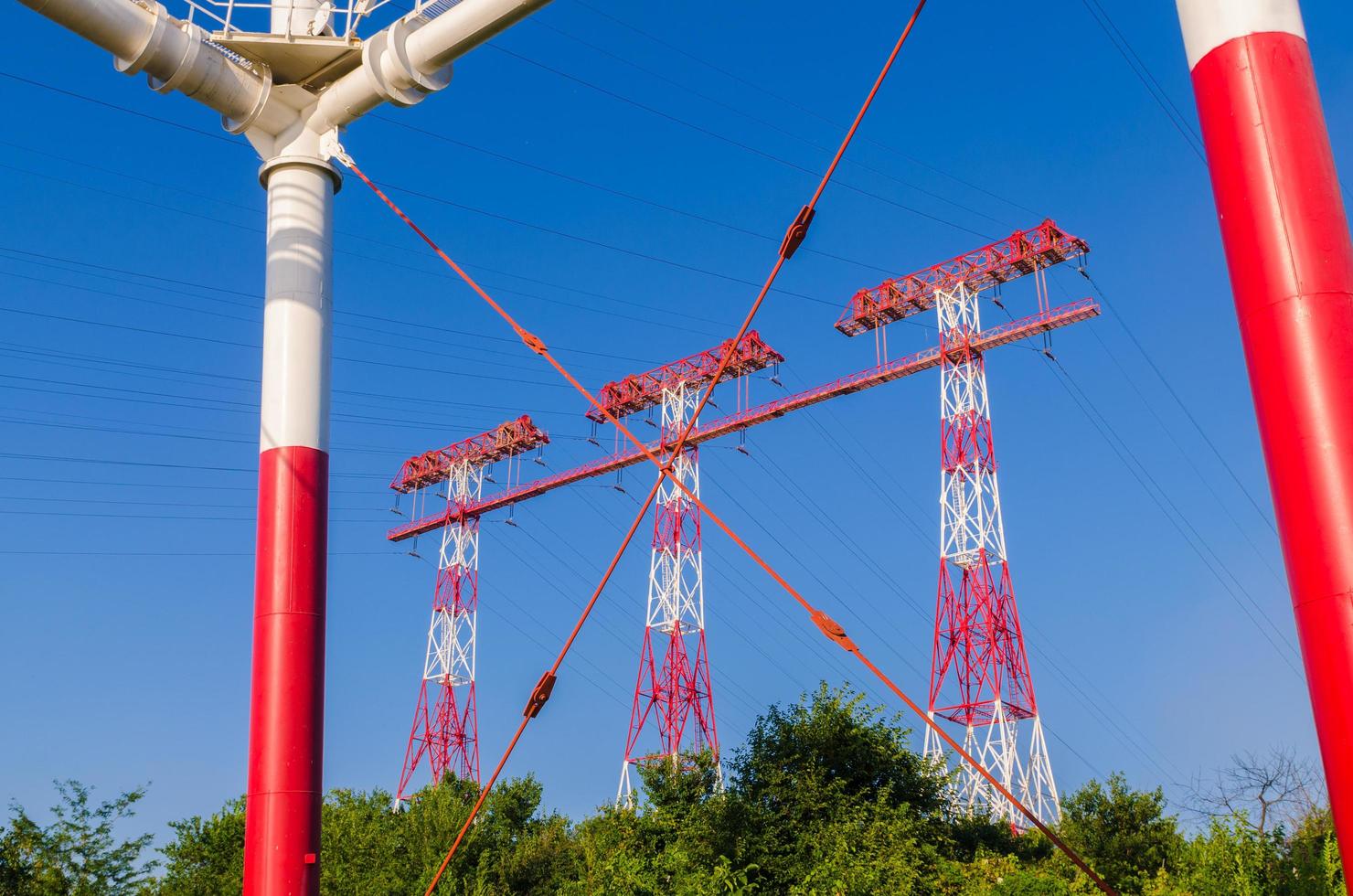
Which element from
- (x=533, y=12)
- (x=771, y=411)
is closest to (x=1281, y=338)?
(x=533, y=12)

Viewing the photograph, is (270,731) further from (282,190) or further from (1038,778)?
(1038,778)

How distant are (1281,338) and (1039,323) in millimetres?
34083

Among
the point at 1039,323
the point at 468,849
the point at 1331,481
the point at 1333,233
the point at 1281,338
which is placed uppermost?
the point at 1039,323

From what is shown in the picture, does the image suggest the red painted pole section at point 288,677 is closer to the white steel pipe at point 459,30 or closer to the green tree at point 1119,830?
the white steel pipe at point 459,30

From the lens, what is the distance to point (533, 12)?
916 cm

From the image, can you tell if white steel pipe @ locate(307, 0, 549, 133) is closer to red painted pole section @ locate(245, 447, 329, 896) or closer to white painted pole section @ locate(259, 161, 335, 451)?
white painted pole section @ locate(259, 161, 335, 451)

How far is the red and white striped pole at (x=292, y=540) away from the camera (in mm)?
9016

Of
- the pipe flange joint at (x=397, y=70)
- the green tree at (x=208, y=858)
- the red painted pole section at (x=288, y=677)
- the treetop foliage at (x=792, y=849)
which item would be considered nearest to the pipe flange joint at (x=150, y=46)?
the pipe flange joint at (x=397, y=70)

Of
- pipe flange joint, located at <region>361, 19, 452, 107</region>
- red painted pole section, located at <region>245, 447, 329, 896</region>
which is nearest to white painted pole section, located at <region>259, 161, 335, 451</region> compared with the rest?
red painted pole section, located at <region>245, 447, 329, 896</region>

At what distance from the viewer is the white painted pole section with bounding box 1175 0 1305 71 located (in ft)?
18.9

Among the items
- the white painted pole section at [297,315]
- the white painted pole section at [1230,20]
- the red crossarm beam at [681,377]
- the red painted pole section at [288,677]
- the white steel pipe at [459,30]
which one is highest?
the red crossarm beam at [681,377]

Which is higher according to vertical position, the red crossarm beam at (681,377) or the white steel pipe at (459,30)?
the red crossarm beam at (681,377)

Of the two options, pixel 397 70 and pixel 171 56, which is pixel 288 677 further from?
pixel 171 56

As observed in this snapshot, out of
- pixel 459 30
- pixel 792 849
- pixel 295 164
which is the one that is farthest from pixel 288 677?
pixel 792 849
